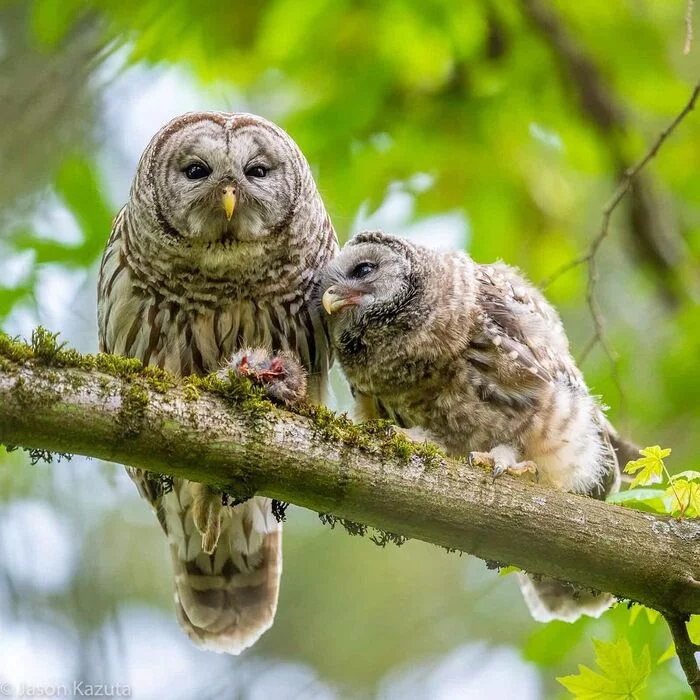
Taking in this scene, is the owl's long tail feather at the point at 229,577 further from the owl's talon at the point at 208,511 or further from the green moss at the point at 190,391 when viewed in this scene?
the green moss at the point at 190,391

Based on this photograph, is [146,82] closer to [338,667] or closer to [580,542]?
[580,542]

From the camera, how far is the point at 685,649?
338 centimetres

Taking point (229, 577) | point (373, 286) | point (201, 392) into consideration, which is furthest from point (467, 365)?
point (229, 577)

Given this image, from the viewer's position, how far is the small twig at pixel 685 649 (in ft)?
10.9

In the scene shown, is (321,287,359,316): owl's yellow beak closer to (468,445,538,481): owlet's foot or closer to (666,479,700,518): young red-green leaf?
(468,445,538,481): owlet's foot

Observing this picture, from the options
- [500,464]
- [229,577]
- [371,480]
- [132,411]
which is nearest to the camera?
[132,411]

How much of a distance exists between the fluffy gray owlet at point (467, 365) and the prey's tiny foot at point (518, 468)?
0.01 metres

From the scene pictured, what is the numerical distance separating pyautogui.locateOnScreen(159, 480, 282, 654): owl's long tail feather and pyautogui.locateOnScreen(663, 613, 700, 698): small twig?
A: 102 inches

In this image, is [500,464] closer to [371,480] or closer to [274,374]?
[371,480]

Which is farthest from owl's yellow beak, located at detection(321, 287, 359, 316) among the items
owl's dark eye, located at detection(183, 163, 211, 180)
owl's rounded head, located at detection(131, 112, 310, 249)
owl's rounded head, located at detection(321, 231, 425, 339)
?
owl's dark eye, located at detection(183, 163, 211, 180)

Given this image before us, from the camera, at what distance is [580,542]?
11.3 ft

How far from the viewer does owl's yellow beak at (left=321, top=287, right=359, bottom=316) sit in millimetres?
4641

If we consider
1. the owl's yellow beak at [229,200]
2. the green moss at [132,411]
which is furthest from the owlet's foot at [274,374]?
the owl's yellow beak at [229,200]

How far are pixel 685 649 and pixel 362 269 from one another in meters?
2.26
